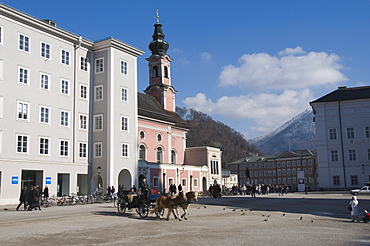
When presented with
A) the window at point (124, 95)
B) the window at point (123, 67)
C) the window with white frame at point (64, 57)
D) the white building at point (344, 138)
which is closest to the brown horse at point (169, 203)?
the window with white frame at point (64, 57)

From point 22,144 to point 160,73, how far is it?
118 feet

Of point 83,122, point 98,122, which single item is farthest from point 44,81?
point 98,122

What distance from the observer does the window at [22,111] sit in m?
34.9

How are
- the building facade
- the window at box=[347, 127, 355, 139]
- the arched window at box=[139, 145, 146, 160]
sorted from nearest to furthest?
1. the arched window at box=[139, 145, 146, 160]
2. the window at box=[347, 127, 355, 139]
3. the building facade

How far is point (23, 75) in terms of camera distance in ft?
117

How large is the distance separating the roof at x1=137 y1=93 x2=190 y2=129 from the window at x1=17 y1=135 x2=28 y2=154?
18592mm

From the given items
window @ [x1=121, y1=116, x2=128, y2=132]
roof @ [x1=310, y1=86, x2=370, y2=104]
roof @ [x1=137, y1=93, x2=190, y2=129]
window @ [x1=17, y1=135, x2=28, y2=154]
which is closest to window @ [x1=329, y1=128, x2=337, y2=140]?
roof @ [x1=310, y1=86, x2=370, y2=104]

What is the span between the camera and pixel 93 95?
42.6 metres

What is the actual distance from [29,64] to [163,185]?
22.9 m

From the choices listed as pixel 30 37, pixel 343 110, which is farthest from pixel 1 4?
pixel 343 110

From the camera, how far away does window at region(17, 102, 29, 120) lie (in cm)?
3494

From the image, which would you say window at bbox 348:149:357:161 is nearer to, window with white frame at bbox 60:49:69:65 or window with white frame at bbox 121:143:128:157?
window with white frame at bbox 121:143:128:157

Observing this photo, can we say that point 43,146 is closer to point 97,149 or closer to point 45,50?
point 97,149

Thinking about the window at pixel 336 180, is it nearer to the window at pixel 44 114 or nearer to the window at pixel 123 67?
the window at pixel 123 67
